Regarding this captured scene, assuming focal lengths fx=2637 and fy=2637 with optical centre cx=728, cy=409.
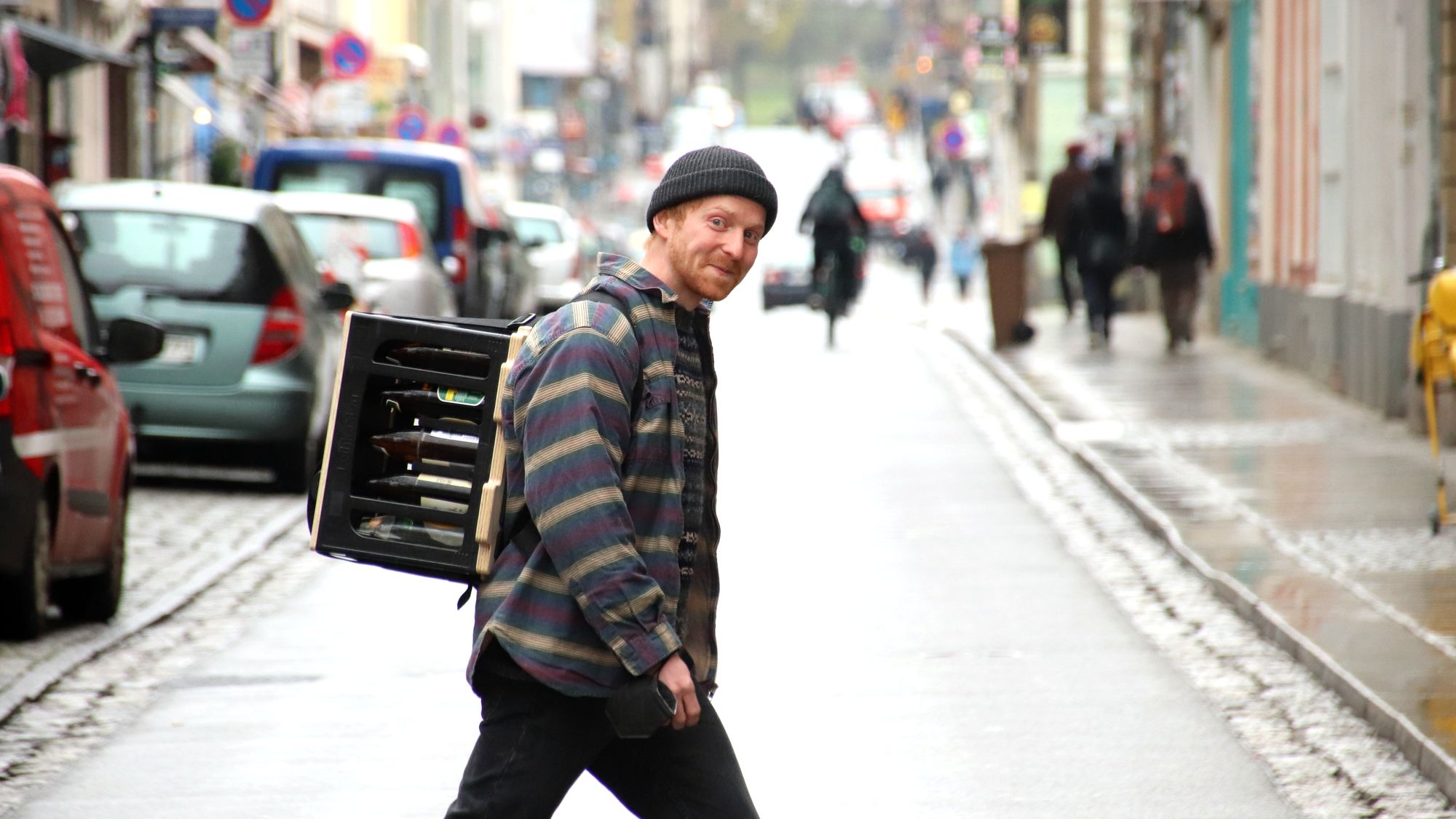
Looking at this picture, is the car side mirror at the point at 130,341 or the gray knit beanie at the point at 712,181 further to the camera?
the car side mirror at the point at 130,341

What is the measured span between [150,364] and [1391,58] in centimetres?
861

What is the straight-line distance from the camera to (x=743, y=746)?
7582mm

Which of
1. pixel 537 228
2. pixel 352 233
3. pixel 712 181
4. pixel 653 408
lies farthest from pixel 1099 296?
pixel 653 408

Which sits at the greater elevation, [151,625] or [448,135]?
[448,135]

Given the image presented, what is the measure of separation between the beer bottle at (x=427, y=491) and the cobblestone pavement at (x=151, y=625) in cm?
278

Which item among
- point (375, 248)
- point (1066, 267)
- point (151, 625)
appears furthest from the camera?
point (1066, 267)

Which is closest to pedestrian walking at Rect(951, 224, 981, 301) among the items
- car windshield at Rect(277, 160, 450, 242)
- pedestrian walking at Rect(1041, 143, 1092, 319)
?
pedestrian walking at Rect(1041, 143, 1092, 319)

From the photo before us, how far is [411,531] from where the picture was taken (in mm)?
4512

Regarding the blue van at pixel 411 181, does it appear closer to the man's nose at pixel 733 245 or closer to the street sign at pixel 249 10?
the street sign at pixel 249 10

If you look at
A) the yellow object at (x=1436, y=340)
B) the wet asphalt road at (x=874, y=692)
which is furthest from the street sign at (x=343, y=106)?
the yellow object at (x=1436, y=340)

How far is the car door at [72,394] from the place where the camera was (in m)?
9.18

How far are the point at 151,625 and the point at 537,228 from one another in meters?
29.6

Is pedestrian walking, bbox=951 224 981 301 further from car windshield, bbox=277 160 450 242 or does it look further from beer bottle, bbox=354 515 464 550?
beer bottle, bbox=354 515 464 550

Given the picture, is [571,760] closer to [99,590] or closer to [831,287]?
[99,590]
